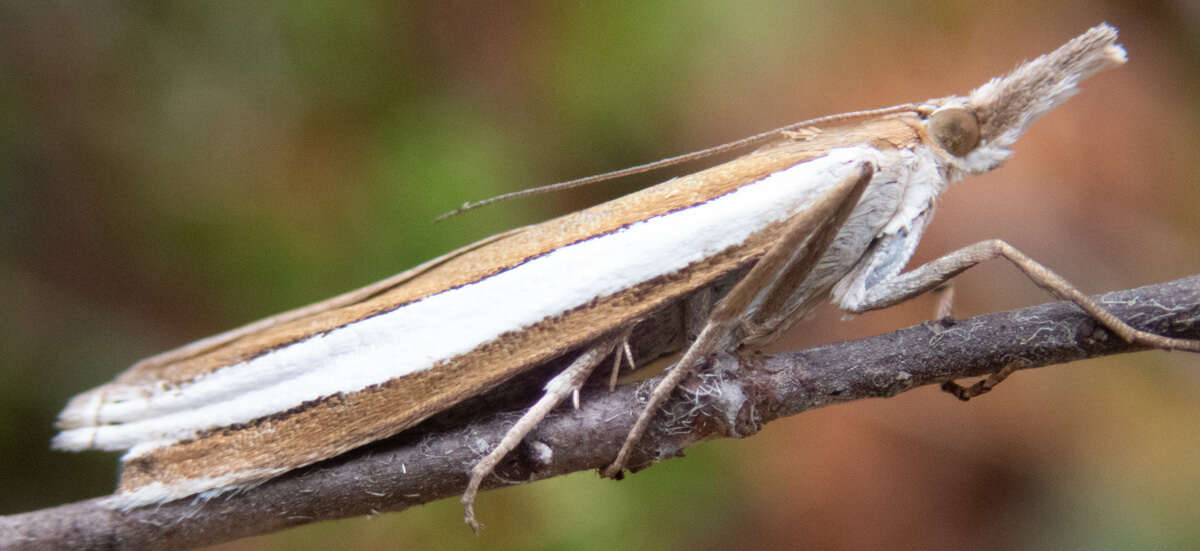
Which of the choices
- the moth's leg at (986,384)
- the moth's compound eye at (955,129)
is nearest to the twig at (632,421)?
Answer: the moth's leg at (986,384)

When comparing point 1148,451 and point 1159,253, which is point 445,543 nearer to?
point 1148,451

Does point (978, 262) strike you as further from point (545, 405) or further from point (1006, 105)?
point (545, 405)

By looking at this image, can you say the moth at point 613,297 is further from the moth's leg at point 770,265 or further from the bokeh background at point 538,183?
the bokeh background at point 538,183

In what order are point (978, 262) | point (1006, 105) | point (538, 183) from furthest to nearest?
1. point (538, 183)
2. point (1006, 105)
3. point (978, 262)

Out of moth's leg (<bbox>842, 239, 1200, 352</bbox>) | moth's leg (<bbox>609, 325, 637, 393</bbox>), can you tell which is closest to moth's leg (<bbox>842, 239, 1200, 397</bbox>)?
moth's leg (<bbox>842, 239, 1200, 352</bbox>)

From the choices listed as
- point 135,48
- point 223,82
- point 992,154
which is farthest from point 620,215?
point 135,48

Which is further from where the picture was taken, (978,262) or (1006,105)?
(1006,105)

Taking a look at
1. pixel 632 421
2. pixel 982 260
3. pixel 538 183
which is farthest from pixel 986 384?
pixel 538 183

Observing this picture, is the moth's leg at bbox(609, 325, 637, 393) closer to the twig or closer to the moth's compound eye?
the twig
